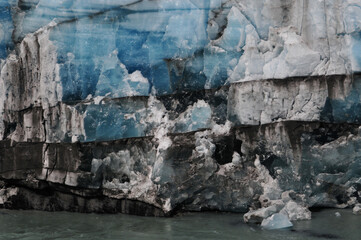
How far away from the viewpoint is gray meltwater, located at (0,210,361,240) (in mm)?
4371

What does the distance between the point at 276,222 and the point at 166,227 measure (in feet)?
3.28

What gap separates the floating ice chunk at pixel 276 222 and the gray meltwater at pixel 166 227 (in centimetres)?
8

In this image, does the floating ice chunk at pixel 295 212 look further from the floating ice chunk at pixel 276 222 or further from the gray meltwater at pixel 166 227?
the floating ice chunk at pixel 276 222

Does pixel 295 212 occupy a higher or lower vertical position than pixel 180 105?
lower

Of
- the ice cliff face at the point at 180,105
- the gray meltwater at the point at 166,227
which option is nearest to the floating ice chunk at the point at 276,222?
the gray meltwater at the point at 166,227

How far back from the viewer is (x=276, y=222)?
4.56m

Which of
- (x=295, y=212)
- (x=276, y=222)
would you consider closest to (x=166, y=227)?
(x=276, y=222)

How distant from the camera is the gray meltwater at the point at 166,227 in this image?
437cm

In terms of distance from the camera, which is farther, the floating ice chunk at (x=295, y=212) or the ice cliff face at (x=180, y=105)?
the ice cliff face at (x=180, y=105)

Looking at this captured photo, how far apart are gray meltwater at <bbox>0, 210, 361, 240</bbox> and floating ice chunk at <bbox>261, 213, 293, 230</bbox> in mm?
79

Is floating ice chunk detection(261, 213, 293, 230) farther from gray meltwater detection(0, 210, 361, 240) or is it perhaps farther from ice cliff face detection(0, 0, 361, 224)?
ice cliff face detection(0, 0, 361, 224)

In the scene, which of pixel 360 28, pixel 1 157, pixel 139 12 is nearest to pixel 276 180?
pixel 360 28

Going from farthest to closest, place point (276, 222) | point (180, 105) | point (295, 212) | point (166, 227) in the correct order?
point (180, 105) < point (295, 212) < point (166, 227) < point (276, 222)

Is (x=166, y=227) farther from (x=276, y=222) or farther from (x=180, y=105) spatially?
(x=180, y=105)
